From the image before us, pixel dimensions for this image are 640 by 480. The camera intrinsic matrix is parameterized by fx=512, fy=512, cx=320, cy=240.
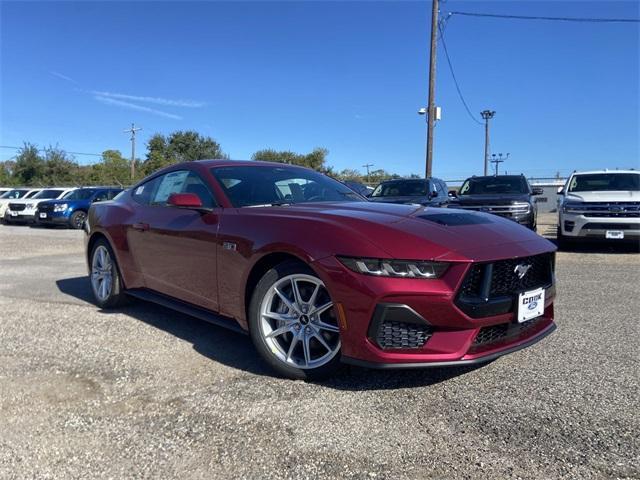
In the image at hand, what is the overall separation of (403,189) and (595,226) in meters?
5.08

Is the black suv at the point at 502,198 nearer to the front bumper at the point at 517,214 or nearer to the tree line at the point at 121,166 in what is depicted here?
the front bumper at the point at 517,214

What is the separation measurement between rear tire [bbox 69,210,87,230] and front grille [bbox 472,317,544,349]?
63.4 ft

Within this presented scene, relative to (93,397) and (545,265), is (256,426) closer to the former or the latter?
(93,397)

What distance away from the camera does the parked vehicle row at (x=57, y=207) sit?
63.2 feet

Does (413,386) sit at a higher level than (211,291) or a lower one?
lower

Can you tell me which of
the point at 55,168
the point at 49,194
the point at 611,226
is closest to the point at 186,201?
the point at 611,226

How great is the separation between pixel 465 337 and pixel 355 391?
0.74 m

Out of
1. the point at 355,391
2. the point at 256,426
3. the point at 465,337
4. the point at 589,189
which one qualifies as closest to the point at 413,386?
the point at 355,391

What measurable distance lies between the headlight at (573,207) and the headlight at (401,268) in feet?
26.6

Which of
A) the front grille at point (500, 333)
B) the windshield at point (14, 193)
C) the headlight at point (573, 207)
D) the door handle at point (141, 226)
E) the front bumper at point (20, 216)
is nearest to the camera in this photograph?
the front grille at point (500, 333)

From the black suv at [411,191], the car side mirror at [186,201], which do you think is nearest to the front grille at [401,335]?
the car side mirror at [186,201]

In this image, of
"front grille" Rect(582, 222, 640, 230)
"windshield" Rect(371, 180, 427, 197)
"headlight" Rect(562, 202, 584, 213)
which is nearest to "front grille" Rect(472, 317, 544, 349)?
"front grille" Rect(582, 222, 640, 230)

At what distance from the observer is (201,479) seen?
219 centimetres

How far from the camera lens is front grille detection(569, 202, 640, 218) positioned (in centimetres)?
917
